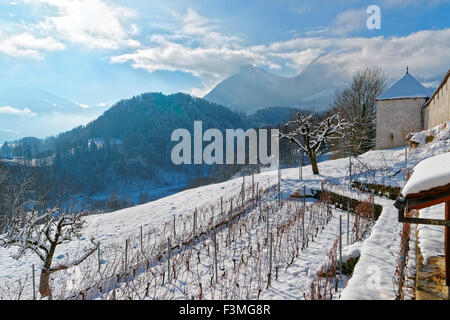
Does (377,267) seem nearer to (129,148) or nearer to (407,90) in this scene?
(407,90)

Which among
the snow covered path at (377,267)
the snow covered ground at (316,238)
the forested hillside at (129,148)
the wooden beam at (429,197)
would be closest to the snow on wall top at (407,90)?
the snow covered ground at (316,238)

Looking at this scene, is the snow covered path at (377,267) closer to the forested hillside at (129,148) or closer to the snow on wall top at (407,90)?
the snow on wall top at (407,90)

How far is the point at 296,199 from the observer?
13086 mm

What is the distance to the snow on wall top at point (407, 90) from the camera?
21828 mm

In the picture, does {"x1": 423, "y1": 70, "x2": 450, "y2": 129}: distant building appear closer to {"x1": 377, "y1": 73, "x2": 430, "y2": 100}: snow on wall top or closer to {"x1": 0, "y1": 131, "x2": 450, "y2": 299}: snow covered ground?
{"x1": 377, "y1": 73, "x2": 430, "y2": 100}: snow on wall top

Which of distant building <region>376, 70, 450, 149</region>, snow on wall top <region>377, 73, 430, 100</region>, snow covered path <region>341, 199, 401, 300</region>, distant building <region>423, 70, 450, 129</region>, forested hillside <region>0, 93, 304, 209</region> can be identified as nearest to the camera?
snow covered path <region>341, 199, 401, 300</region>

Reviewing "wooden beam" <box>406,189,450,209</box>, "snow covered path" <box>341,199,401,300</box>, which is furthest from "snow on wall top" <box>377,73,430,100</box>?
"wooden beam" <box>406,189,450,209</box>

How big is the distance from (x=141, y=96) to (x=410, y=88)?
549 ft

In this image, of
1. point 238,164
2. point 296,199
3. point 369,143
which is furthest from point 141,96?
point 296,199

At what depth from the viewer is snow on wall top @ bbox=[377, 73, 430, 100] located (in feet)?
71.6
